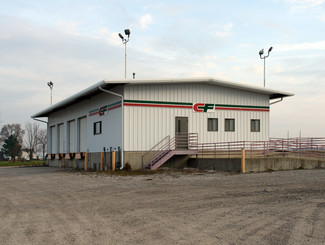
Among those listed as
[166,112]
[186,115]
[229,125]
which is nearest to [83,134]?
[166,112]

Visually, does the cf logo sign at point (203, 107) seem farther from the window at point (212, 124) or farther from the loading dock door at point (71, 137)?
the loading dock door at point (71, 137)

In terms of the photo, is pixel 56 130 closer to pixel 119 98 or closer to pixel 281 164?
pixel 119 98

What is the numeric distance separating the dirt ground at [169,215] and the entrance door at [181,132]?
10964mm

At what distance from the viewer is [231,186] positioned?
13672mm

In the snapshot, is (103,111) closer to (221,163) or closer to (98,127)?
(98,127)

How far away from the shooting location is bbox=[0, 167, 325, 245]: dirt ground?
6.45 meters

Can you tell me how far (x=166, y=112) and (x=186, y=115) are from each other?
142 centimetres

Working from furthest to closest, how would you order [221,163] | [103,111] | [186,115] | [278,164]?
[103,111] < [186,115] < [221,163] < [278,164]

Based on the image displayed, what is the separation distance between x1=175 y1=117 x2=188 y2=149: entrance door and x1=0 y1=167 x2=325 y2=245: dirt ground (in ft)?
36.0

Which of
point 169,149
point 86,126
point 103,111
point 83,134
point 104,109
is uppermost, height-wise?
point 104,109

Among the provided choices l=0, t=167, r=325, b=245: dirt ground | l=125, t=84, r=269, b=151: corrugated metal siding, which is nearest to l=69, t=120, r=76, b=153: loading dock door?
l=125, t=84, r=269, b=151: corrugated metal siding

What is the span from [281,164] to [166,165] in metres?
6.83

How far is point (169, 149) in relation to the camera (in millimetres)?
23938

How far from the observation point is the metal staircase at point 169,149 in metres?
23.0
